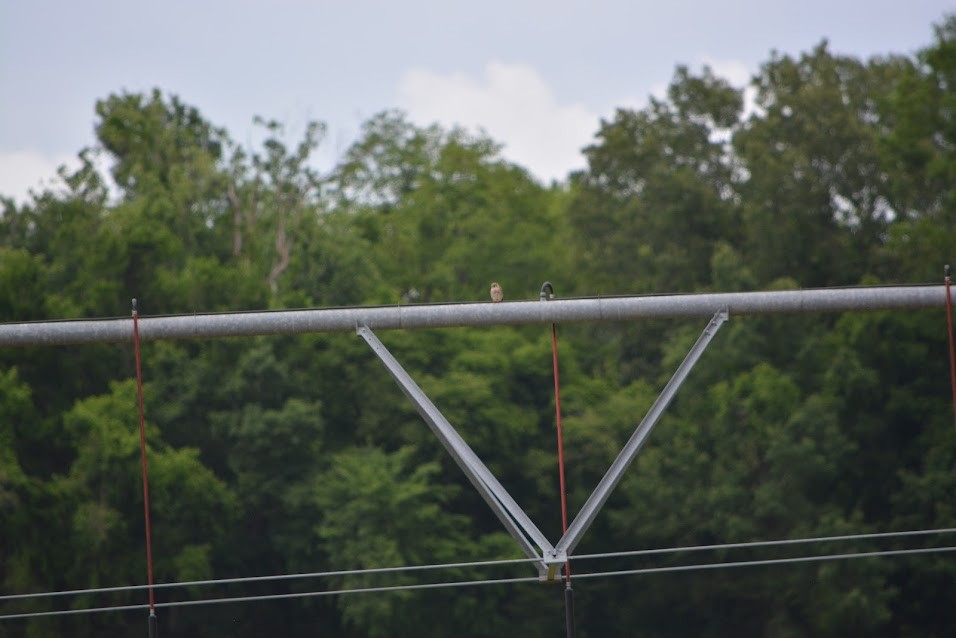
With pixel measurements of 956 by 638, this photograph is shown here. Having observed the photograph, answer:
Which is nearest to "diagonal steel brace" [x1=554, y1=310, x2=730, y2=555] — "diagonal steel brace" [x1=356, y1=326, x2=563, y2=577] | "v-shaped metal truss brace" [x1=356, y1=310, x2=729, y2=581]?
"v-shaped metal truss brace" [x1=356, y1=310, x2=729, y2=581]

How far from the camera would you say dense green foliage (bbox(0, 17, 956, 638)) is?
27.4 m

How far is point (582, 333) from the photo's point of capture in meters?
34.2

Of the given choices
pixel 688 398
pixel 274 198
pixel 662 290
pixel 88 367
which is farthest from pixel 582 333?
pixel 88 367

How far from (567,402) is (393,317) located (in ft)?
76.8

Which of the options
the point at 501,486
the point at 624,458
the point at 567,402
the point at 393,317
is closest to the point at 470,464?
the point at 501,486

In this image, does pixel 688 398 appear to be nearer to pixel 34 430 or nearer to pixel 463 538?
pixel 463 538

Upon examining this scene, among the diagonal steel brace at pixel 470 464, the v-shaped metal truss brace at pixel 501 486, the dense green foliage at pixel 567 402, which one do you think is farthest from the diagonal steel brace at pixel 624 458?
the dense green foliage at pixel 567 402

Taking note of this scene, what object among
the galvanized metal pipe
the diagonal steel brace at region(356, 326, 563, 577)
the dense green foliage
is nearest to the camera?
the diagonal steel brace at region(356, 326, 563, 577)

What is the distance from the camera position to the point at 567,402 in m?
31.2

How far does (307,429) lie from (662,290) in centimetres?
957

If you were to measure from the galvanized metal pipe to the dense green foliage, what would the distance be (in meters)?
19.2

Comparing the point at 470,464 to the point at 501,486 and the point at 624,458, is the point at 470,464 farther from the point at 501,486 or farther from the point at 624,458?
the point at 624,458

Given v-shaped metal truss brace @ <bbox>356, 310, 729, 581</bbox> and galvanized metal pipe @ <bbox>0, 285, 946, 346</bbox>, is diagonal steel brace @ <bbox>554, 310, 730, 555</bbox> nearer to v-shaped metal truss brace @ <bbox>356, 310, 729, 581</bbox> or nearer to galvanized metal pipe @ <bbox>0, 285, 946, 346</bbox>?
v-shaped metal truss brace @ <bbox>356, 310, 729, 581</bbox>

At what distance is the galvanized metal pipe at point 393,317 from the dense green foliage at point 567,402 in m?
19.2
